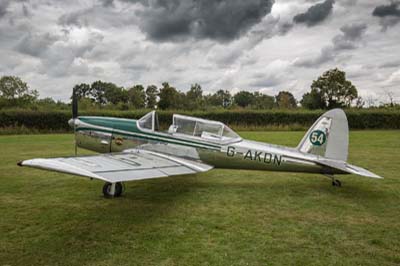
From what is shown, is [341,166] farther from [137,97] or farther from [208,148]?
[137,97]

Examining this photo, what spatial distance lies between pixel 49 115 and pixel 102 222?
85.8 feet

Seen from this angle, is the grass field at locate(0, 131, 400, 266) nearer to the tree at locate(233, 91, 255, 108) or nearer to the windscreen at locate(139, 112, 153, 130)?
the windscreen at locate(139, 112, 153, 130)

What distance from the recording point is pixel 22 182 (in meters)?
7.75

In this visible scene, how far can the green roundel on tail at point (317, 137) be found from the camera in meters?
6.67

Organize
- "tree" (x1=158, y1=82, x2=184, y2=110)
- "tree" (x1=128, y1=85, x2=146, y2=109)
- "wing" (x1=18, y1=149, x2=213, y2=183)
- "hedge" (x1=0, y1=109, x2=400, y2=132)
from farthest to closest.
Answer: "tree" (x1=128, y1=85, x2=146, y2=109), "tree" (x1=158, y1=82, x2=184, y2=110), "hedge" (x1=0, y1=109, x2=400, y2=132), "wing" (x1=18, y1=149, x2=213, y2=183)

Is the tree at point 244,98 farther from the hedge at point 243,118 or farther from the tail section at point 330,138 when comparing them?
the tail section at point 330,138

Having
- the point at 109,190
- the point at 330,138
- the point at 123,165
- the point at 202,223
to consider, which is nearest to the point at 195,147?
the point at 109,190

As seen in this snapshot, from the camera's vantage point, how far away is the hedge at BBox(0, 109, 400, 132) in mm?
27719

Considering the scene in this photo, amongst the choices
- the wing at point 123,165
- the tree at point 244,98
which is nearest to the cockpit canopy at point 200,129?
the wing at point 123,165

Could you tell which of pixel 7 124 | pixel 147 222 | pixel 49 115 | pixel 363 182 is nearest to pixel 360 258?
pixel 147 222

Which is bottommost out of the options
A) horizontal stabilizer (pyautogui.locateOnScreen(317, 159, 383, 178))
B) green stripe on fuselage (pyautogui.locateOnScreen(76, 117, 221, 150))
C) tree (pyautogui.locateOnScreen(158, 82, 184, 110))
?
horizontal stabilizer (pyautogui.locateOnScreen(317, 159, 383, 178))

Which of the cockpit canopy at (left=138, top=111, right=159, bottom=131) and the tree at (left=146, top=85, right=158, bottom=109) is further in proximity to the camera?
the tree at (left=146, top=85, right=158, bottom=109)

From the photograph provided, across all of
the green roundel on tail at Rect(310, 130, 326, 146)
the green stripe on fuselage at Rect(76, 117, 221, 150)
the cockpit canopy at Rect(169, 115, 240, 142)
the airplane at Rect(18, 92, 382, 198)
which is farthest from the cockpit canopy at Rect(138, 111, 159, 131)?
the green roundel on tail at Rect(310, 130, 326, 146)

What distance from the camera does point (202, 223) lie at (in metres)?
4.79
